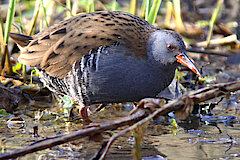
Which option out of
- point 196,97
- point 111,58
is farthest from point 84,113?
point 196,97

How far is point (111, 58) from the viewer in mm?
3533

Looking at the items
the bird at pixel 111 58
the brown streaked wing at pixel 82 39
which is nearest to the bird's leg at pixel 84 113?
the bird at pixel 111 58

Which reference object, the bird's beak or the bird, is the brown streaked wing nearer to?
the bird

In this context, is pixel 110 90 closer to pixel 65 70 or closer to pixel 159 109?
pixel 65 70

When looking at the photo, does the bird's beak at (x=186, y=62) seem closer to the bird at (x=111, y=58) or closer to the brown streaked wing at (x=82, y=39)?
the bird at (x=111, y=58)

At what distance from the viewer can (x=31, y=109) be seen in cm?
429

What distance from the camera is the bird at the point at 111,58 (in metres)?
3.54

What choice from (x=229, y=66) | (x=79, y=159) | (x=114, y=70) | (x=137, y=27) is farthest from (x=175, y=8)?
(x=79, y=159)

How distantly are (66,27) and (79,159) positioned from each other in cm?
155

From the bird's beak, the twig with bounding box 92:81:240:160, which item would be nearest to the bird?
the bird's beak

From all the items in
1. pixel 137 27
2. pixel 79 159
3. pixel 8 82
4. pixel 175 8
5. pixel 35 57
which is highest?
pixel 175 8

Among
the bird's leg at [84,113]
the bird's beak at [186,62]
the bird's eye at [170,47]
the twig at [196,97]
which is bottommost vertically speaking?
the bird's leg at [84,113]

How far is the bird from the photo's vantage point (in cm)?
354

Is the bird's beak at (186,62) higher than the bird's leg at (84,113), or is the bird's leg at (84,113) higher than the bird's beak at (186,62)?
the bird's beak at (186,62)
